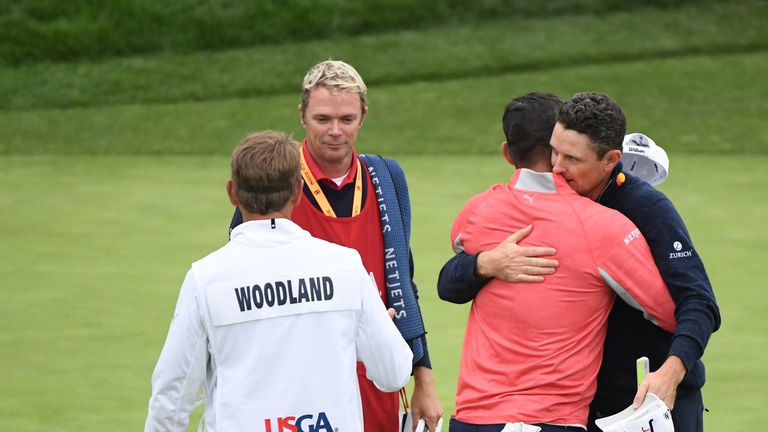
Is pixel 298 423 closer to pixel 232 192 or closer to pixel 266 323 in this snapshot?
pixel 266 323

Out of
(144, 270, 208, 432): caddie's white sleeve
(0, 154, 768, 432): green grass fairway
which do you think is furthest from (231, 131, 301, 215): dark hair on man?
(0, 154, 768, 432): green grass fairway

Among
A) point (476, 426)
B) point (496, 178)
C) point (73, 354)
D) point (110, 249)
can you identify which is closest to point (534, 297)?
point (476, 426)

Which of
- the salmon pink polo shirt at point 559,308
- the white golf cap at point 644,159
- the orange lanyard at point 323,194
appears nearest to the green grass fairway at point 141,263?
the white golf cap at point 644,159

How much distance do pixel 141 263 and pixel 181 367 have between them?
6611mm

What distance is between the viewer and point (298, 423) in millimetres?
3338

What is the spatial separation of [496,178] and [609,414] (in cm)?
901

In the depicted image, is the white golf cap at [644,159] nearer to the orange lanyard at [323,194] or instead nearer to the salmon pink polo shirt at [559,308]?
the salmon pink polo shirt at [559,308]

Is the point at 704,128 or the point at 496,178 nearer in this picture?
the point at 496,178

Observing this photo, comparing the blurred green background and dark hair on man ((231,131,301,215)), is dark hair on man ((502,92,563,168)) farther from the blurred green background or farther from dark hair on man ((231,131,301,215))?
the blurred green background

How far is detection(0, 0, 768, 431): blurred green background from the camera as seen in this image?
7824 mm

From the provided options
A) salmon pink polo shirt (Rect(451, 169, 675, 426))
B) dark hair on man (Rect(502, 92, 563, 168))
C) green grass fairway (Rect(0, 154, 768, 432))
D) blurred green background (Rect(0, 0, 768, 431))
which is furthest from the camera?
blurred green background (Rect(0, 0, 768, 431))

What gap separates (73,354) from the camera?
25.1ft

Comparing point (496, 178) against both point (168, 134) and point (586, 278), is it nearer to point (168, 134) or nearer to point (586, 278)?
point (168, 134)

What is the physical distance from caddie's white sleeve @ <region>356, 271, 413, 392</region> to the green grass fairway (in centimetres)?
325
